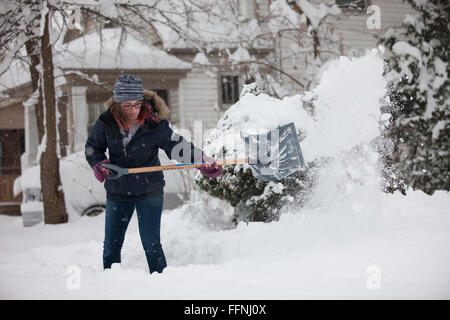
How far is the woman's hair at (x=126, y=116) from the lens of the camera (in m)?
3.95

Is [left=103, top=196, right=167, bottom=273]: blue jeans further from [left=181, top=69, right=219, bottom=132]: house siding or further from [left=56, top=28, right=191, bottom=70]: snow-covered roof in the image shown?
[left=181, top=69, right=219, bottom=132]: house siding

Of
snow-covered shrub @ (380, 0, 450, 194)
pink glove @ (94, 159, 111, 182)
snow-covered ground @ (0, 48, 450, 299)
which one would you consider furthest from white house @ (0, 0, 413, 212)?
pink glove @ (94, 159, 111, 182)

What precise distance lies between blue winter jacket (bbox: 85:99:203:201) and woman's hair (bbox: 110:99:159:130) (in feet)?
0.10

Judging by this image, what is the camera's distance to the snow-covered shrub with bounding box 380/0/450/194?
10.2m

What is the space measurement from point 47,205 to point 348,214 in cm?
Result: 495

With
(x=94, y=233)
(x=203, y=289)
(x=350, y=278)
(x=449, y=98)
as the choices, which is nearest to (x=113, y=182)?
(x=203, y=289)

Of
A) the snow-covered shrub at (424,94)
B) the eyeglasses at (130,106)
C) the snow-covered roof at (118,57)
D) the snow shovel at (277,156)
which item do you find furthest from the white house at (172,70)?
the eyeglasses at (130,106)

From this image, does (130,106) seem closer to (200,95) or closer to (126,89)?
(126,89)

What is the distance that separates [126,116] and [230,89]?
450 inches

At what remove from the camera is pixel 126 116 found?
13.0 ft

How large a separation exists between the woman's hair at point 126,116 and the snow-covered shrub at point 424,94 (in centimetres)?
697

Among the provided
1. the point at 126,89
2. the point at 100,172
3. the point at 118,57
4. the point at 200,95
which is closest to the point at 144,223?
the point at 100,172

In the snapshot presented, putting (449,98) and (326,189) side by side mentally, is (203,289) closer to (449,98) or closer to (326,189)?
(326,189)

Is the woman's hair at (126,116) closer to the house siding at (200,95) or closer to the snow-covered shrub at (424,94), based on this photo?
the snow-covered shrub at (424,94)
